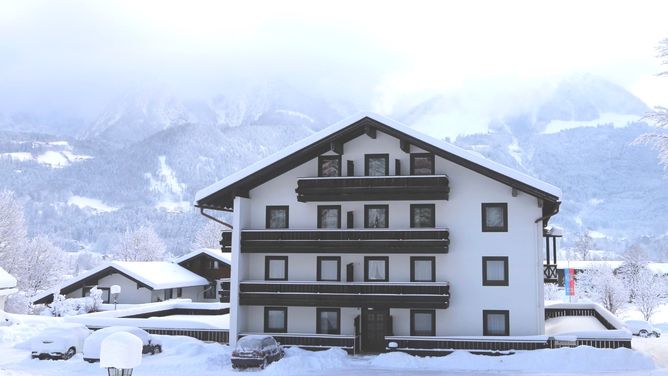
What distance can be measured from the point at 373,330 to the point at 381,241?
16.3ft

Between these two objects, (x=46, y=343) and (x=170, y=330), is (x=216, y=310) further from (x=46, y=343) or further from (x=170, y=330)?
(x=46, y=343)

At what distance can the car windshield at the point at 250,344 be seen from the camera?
3078cm

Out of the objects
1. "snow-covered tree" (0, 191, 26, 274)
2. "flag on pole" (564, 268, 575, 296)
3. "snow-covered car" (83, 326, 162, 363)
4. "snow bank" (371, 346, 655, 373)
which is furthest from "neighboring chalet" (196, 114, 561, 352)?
"snow-covered tree" (0, 191, 26, 274)

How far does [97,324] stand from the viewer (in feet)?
128

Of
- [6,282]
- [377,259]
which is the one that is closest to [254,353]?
[377,259]

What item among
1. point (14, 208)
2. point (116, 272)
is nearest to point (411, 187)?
point (116, 272)

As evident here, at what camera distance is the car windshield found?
30781 millimetres

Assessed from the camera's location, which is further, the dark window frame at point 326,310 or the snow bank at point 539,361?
the dark window frame at point 326,310

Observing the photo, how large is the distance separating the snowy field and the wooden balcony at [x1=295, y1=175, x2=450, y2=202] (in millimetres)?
7850

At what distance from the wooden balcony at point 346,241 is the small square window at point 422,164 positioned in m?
3.39

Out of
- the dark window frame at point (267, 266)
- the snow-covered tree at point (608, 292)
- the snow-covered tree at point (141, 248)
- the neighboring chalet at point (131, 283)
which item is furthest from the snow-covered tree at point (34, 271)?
the snow-covered tree at point (608, 292)

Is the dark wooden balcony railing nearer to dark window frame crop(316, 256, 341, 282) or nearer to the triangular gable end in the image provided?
the triangular gable end

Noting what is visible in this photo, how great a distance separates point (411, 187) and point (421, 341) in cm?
777

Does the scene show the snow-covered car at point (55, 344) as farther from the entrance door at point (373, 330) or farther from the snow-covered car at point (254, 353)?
the entrance door at point (373, 330)
